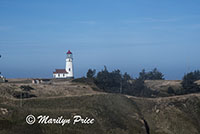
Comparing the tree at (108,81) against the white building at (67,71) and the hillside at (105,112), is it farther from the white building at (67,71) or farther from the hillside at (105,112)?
the hillside at (105,112)

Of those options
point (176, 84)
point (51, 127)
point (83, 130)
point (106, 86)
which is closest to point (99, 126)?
point (83, 130)

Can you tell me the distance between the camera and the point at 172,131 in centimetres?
5966

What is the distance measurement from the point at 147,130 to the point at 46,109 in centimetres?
2096

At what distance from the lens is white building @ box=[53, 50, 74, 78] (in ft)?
386

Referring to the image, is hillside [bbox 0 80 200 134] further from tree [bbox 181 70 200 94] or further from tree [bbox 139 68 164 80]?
tree [bbox 139 68 164 80]

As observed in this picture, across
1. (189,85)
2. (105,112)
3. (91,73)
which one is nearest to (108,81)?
(91,73)

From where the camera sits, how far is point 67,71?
393 feet

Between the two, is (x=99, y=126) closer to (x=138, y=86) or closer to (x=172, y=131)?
(x=172, y=131)

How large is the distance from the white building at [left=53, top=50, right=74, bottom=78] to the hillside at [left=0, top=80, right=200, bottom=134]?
39068 millimetres

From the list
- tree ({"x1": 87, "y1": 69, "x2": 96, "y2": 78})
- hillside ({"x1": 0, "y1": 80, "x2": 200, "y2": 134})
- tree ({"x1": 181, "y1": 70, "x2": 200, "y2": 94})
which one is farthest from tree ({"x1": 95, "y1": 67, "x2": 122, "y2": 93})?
hillside ({"x1": 0, "y1": 80, "x2": 200, "y2": 134})

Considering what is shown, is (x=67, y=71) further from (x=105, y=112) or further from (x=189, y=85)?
(x=105, y=112)

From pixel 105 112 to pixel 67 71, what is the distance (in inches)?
2377

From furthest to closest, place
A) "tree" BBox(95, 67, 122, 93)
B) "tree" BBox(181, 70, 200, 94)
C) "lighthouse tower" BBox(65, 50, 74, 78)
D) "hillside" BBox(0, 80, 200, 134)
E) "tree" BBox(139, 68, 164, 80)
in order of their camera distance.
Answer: "tree" BBox(139, 68, 164, 80) < "lighthouse tower" BBox(65, 50, 74, 78) < "tree" BBox(95, 67, 122, 93) < "tree" BBox(181, 70, 200, 94) < "hillside" BBox(0, 80, 200, 134)

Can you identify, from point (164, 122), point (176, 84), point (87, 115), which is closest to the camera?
point (87, 115)
